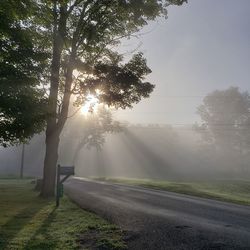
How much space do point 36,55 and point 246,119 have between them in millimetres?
95998

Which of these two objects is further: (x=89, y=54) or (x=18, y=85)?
(x=89, y=54)

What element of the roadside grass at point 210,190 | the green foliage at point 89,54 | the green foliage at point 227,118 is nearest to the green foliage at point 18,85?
the green foliage at point 89,54

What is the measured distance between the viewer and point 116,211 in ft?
47.9

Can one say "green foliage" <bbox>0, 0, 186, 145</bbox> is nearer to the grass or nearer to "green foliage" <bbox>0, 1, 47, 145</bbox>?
"green foliage" <bbox>0, 1, 47, 145</bbox>

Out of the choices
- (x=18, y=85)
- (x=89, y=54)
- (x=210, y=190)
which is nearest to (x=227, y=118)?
(x=210, y=190)

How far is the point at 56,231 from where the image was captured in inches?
429

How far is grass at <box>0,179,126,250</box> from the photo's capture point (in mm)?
9133

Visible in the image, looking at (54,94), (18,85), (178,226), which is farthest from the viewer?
(54,94)

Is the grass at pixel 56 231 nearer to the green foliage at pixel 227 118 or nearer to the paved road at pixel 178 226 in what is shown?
the paved road at pixel 178 226

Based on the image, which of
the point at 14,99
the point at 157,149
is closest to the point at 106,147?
the point at 157,149

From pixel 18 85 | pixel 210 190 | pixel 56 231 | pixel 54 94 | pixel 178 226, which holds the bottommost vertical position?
pixel 56 231

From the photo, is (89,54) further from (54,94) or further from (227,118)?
(227,118)

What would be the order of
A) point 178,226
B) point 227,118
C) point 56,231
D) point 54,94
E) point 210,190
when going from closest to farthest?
1. point 56,231
2. point 178,226
3. point 54,94
4. point 210,190
5. point 227,118

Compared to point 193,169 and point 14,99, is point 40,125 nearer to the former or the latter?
point 14,99
